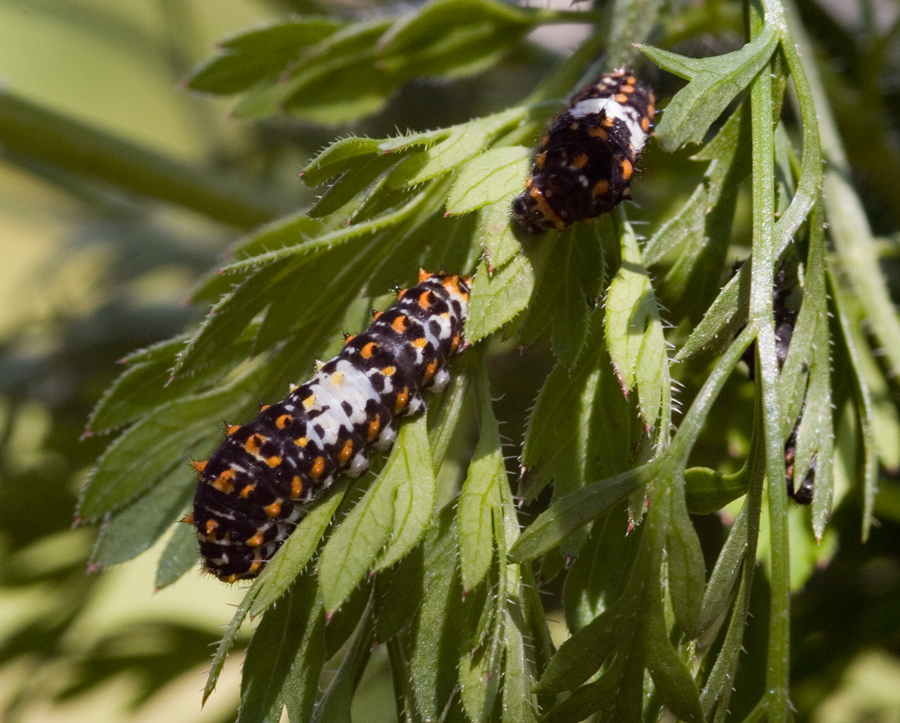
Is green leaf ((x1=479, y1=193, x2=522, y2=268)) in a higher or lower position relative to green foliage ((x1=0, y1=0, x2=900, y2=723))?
higher

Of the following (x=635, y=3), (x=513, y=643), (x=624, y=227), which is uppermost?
(x=635, y=3)

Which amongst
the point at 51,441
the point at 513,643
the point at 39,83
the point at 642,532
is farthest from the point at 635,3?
the point at 39,83

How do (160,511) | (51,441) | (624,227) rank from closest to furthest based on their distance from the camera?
(624,227) → (160,511) → (51,441)

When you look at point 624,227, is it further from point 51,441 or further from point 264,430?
point 51,441

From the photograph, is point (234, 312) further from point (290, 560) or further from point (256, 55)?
point (256, 55)

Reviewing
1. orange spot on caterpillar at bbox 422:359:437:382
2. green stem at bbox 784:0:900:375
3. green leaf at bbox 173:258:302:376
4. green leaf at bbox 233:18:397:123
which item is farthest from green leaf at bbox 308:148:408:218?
green stem at bbox 784:0:900:375

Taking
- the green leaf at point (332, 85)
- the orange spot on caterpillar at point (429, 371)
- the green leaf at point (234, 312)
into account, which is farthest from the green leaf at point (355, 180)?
the green leaf at point (332, 85)

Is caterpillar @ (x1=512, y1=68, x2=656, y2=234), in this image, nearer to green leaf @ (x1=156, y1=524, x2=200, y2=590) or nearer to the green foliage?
the green foliage
